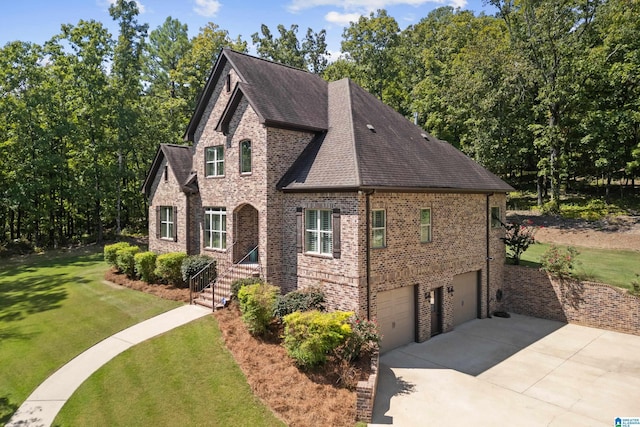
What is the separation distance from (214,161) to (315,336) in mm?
11450

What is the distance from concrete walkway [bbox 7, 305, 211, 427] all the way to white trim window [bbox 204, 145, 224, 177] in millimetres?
6549

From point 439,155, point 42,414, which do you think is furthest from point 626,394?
point 42,414

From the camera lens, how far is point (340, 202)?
13062 millimetres

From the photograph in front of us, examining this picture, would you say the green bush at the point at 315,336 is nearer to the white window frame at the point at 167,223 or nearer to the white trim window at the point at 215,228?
the white trim window at the point at 215,228

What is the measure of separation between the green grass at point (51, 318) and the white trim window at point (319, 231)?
676 centimetres

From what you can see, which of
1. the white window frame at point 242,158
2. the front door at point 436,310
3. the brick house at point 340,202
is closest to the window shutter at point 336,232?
the brick house at point 340,202

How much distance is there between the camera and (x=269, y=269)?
15.1 m

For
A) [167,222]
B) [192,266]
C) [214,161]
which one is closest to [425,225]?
[214,161]

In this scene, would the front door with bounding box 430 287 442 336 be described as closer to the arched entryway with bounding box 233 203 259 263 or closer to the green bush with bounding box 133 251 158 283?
the arched entryway with bounding box 233 203 259 263

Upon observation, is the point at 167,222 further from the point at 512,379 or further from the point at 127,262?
the point at 512,379

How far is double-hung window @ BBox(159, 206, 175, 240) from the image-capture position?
21812 mm

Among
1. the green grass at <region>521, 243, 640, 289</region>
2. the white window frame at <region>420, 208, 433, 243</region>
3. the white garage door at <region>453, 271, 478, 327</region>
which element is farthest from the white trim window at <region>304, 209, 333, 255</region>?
the green grass at <region>521, 243, 640, 289</region>

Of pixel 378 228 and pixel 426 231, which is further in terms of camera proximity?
pixel 426 231

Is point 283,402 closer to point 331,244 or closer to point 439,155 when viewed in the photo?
point 331,244
